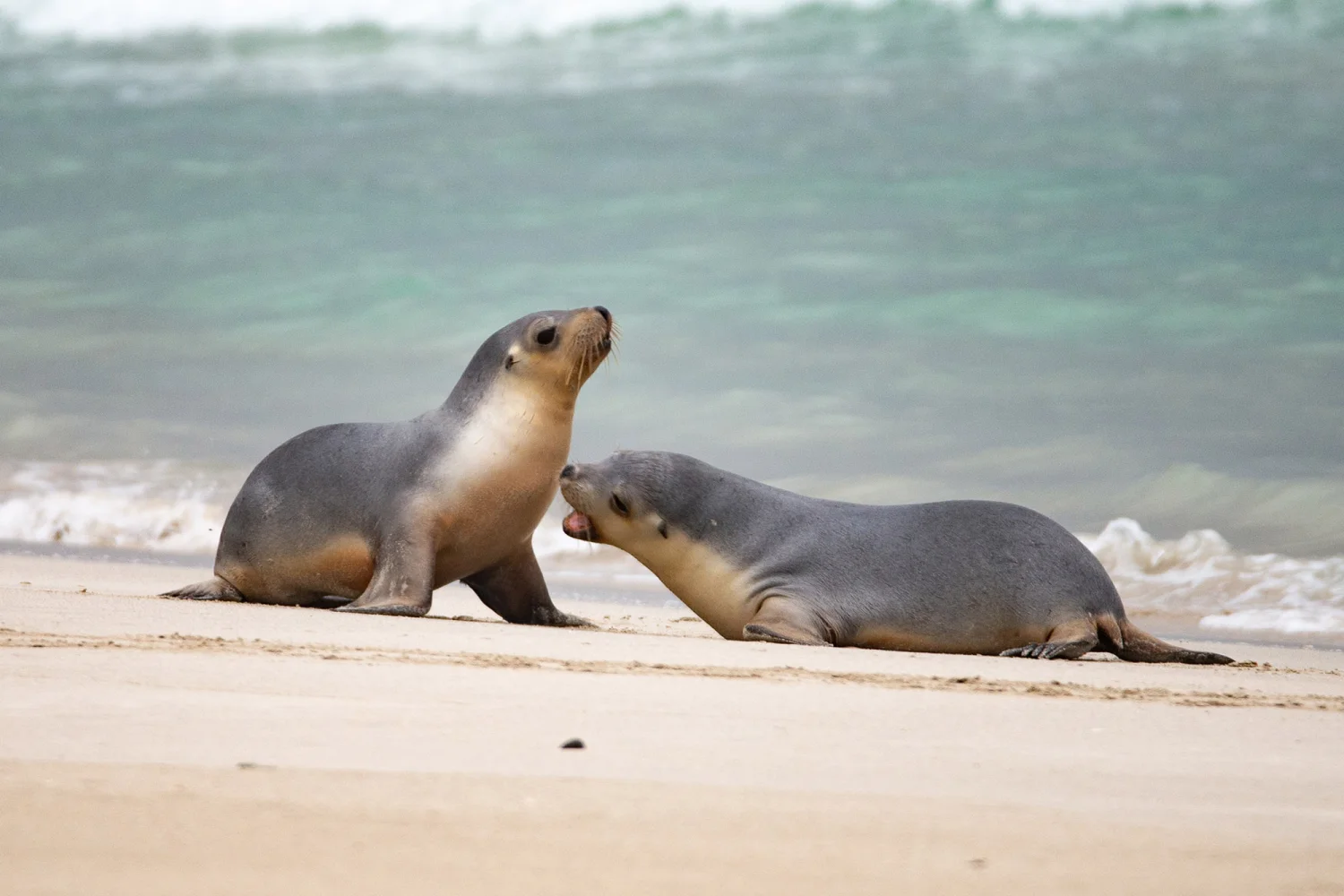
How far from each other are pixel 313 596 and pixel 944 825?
6.21 m

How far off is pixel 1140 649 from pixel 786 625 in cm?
164

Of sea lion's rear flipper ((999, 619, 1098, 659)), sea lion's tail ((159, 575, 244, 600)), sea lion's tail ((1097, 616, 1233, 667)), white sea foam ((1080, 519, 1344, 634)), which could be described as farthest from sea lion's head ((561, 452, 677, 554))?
white sea foam ((1080, 519, 1344, 634))

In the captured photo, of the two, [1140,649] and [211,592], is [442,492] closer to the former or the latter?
[211,592]

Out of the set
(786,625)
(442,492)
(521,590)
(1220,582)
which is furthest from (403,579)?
(1220,582)

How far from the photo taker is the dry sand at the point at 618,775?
2273 mm

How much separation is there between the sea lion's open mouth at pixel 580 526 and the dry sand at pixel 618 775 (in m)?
1.98

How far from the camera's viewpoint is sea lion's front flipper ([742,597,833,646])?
7113 millimetres

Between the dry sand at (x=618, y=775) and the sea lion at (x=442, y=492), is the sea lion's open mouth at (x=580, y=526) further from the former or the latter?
the dry sand at (x=618, y=775)

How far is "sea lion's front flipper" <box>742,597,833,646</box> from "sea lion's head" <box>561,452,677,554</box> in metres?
0.67

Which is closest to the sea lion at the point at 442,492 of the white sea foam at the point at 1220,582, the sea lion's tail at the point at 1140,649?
the sea lion's tail at the point at 1140,649

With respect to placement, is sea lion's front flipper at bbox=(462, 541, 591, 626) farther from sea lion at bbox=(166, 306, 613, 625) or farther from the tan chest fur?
the tan chest fur

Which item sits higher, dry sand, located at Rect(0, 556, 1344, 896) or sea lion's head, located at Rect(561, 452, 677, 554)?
sea lion's head, located at Rect(561, 452, 677, 554)

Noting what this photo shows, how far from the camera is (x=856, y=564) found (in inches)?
296

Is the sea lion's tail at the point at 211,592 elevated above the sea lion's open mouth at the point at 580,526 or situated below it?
below
